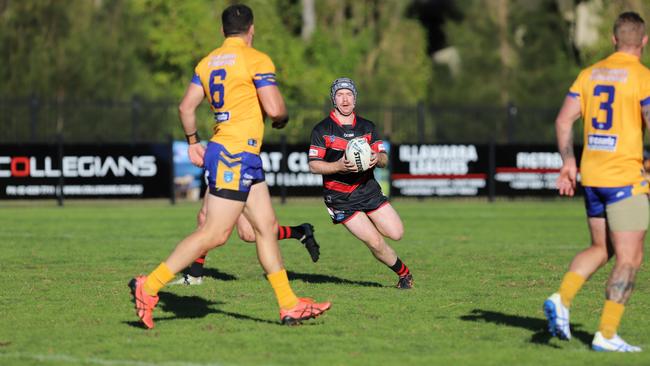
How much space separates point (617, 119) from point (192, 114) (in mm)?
2959

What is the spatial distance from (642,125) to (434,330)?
214 centimetres

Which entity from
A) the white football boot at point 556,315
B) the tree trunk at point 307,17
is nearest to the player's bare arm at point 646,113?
the white football boot at point 556,315

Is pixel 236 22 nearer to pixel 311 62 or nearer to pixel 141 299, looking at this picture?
pixel 141 299

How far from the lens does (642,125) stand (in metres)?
7.98

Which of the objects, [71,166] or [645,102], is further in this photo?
[71,166]

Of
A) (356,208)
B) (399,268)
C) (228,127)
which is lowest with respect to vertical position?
(399,268)

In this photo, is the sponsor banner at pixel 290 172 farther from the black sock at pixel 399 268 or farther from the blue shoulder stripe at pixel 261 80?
the blue shoulder stripe at pixel 261 80

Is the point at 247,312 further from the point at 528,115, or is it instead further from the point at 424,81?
the point at 424,81

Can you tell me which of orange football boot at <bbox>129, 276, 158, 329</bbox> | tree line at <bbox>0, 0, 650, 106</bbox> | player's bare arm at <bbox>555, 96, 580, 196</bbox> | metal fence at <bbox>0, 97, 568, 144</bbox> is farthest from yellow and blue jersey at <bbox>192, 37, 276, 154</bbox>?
tree line at <bbox>0, 0, 650, 106</bbox>

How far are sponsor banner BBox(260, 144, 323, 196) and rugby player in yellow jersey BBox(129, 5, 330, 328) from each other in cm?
1754

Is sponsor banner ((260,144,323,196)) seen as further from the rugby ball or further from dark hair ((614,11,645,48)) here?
dark hair ((614,11,645,48))

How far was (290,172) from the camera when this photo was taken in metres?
26.6

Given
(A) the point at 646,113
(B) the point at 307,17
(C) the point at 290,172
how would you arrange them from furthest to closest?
Result: (B) the point at 307,17 < (C) the point at 290,172 < (A) the point at 646,113

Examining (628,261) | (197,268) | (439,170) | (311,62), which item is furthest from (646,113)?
(311,62)
